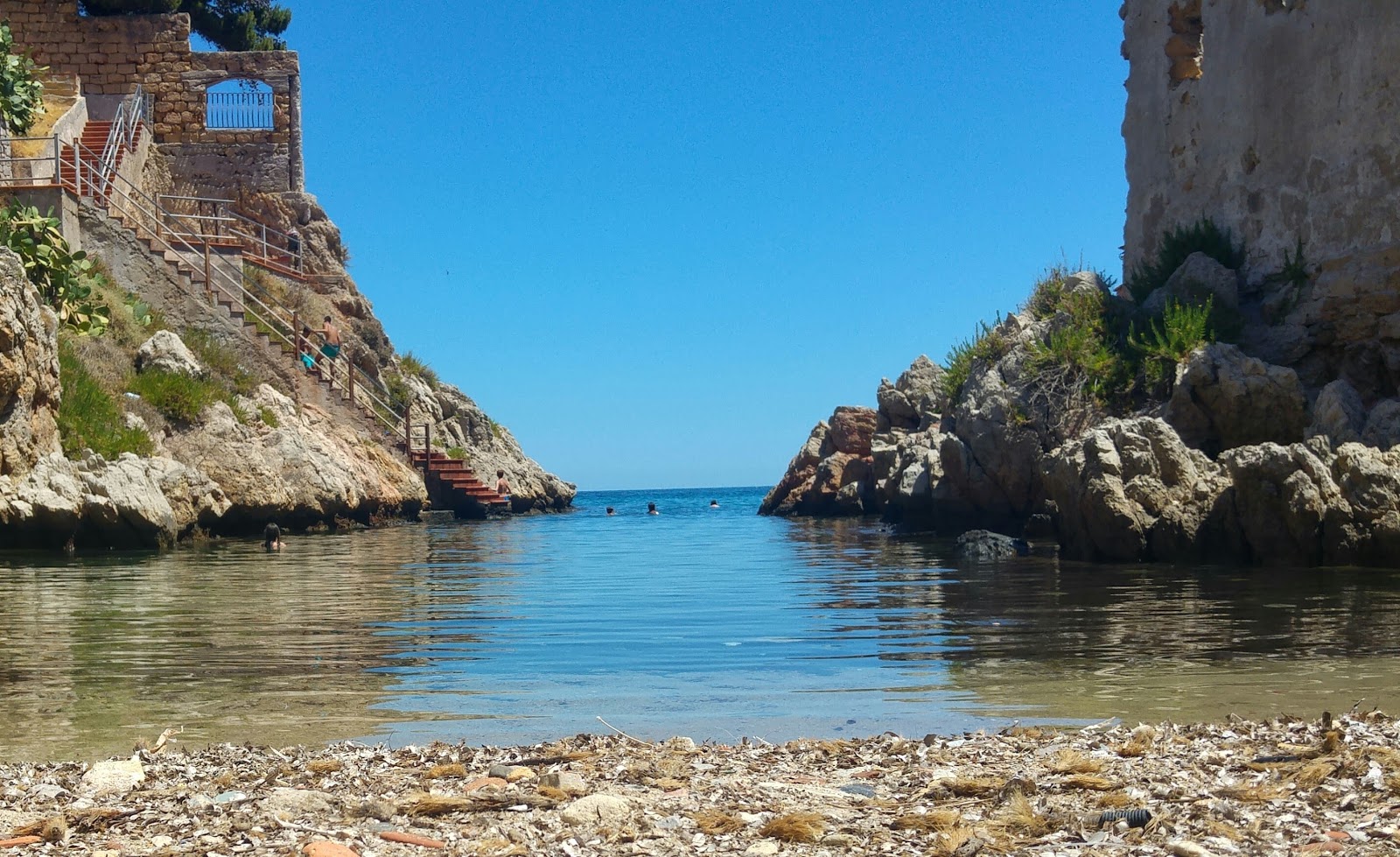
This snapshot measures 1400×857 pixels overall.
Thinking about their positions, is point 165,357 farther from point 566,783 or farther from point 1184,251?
point 566,783

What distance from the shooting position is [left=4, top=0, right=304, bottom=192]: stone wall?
38.1m

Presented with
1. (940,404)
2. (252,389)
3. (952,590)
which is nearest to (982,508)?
(940,404)

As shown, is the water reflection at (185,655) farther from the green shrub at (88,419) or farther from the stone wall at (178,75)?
the stone wall at (178,75)

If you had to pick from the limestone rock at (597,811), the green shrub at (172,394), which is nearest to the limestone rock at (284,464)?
the green shrub at (172,394)

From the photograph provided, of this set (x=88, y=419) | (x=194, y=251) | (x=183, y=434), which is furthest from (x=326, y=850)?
(x=194, y=251)

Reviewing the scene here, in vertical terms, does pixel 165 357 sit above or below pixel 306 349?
below

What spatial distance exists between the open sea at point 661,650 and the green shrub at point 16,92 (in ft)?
57.4

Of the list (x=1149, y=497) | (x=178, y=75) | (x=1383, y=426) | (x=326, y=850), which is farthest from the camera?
(x=178, y=75)

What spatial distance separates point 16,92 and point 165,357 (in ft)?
33.3

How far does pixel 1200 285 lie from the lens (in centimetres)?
1955

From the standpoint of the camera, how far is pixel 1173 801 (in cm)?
425

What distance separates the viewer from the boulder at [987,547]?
1686 cm

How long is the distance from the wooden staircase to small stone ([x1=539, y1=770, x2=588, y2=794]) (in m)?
28.6

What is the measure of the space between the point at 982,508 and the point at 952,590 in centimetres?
1052
